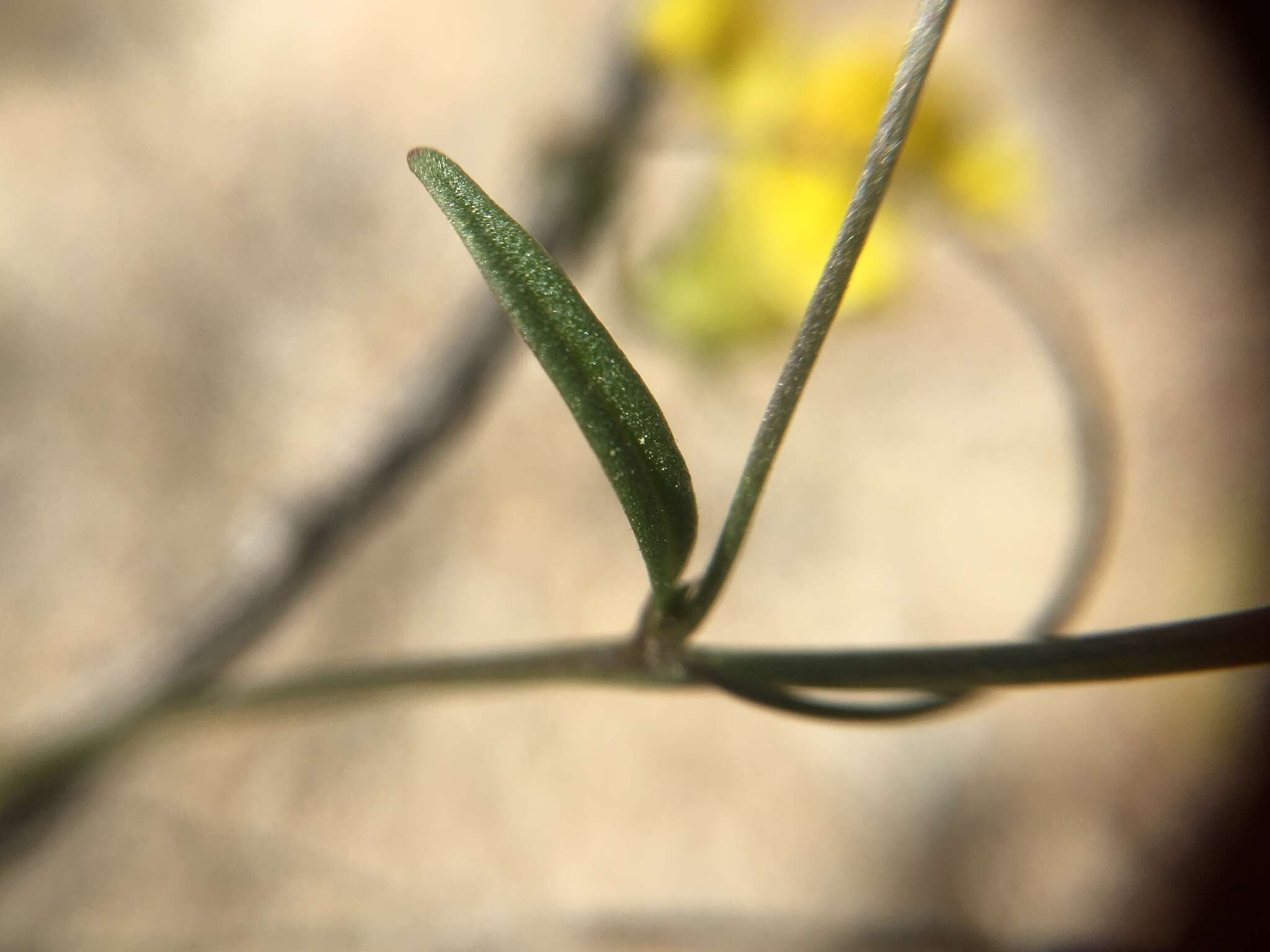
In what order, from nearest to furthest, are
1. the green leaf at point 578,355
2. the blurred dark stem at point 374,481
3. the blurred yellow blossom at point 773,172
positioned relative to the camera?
the green leaf at point 578,355 → the blurred dark stem at point 374,481 → the blurred yellow blossom at point 773,172

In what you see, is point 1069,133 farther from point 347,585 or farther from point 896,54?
point 347,585

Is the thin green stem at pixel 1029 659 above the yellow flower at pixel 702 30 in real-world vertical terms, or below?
below

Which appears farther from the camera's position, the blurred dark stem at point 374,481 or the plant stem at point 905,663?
the blurred dark stem at point 374,481

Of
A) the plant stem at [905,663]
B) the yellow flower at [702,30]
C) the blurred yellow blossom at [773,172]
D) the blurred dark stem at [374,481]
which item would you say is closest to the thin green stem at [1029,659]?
the plant stem at [905,663]

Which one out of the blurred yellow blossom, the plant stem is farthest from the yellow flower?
the plant stem

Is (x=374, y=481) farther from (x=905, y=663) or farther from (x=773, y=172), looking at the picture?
(x=905, y=663)

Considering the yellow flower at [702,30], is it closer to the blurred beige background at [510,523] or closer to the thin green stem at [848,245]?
the blurred beige background at [510,523]

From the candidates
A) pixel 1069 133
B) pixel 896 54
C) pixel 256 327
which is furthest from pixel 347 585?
pixel 1069 133

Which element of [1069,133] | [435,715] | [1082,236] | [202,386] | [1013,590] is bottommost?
[435,715]
